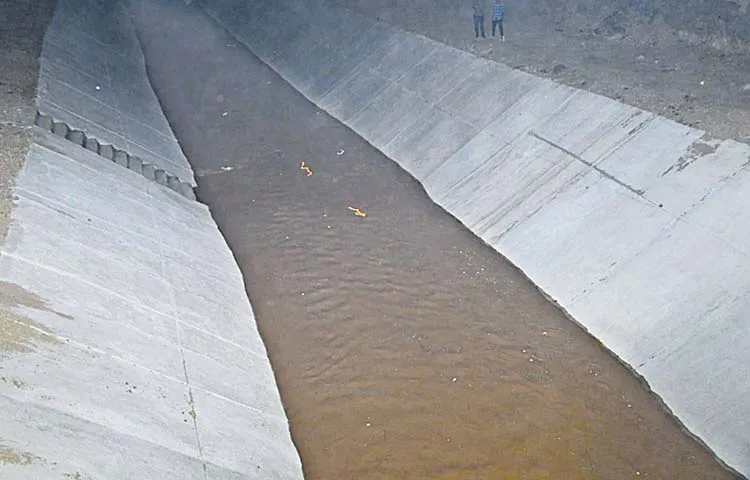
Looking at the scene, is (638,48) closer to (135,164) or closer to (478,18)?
(478,18)

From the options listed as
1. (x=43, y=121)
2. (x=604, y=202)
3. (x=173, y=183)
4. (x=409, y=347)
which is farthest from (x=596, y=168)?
(x=43, y=121)

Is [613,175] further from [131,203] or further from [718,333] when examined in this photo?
[131,203]

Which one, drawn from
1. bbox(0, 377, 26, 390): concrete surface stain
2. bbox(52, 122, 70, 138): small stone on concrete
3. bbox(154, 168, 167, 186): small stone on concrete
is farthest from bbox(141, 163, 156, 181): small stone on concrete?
bbox(0, 377, 26, 390): concrete surface stain

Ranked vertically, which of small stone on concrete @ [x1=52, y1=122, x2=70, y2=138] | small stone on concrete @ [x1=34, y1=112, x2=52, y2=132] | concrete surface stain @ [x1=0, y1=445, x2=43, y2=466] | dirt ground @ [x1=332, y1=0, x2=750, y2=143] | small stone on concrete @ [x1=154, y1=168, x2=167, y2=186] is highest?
concrete surface stain @ [x1=0, y1=445, x2=43, y2=466]

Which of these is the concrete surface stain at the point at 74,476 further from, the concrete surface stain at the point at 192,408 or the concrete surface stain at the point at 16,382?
the concrete surface stain at the point at 192,408

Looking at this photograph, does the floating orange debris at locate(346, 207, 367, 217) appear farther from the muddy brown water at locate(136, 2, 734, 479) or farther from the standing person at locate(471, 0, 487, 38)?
the standing person at locate(471, 0, 487, 38)

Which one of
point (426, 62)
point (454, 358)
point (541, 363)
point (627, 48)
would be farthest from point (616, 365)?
point (426, 62)
